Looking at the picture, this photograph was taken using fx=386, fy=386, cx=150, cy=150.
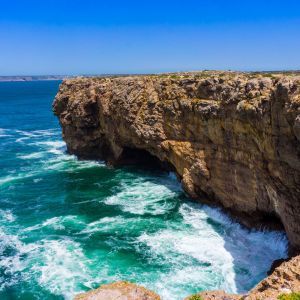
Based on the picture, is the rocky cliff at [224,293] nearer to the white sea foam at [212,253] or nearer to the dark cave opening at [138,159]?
the white sea foam at [212,253]

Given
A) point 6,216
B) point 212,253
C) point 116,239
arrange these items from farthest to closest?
1. point 6,216
2. point 116,239
3. point 212,253

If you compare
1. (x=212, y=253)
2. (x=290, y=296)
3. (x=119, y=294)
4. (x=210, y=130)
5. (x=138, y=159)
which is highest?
(x=210, y=130)

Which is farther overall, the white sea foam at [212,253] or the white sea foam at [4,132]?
the white sea foam at [4,132]

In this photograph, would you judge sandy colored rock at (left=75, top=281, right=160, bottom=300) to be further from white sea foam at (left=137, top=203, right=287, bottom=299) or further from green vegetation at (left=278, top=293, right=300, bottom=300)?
white sea foam at (left=137, top=203, right=287, bottom=299)

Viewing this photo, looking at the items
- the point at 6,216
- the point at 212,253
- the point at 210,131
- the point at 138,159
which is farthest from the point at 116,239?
the point at 138,159

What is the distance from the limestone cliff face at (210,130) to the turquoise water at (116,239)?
3995mm

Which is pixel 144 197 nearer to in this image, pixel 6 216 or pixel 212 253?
pixel 212 253

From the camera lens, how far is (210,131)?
4728 cm

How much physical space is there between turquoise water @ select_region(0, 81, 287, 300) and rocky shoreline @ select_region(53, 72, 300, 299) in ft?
12.1

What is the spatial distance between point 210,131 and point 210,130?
135mm

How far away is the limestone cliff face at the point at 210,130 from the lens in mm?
34938

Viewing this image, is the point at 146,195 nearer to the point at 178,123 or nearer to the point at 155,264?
the point at 178,123

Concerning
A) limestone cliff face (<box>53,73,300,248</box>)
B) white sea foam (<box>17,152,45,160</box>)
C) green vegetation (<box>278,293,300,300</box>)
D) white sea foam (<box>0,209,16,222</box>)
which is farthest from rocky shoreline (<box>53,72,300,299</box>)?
white sea foam (<box>0,209,16,222</box>)

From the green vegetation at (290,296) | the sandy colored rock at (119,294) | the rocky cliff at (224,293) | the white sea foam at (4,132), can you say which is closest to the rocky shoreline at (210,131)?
the rocky cliff at (224,293)
